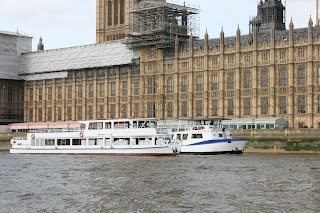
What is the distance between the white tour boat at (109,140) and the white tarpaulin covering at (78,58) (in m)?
38.0

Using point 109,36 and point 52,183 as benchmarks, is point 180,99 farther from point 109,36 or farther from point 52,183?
point 52,183

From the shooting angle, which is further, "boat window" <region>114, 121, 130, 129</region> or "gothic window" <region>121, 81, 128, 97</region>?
"gothic window" <region>121, 81, 128, 97</region>

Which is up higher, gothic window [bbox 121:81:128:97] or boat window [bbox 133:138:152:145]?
gothic window [bbox 121:81:128:97]

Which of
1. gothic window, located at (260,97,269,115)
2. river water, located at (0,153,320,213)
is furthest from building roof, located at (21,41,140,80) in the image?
river water, located at (0,153,320,213)

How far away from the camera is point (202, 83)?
130 metres

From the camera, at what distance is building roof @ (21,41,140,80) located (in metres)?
147

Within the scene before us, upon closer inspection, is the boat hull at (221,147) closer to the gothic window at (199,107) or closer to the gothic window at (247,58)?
the gothic window at (247,58)

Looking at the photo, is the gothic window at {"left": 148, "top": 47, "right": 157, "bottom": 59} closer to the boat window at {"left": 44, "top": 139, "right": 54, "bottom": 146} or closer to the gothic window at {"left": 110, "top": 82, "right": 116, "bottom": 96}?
the gothic window at {"left": 110, "top": 82, "right": 116, "bottom": 96}

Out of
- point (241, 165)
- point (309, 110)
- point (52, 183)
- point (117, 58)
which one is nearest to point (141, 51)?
point (117, 58)

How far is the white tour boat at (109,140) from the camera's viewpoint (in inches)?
3765

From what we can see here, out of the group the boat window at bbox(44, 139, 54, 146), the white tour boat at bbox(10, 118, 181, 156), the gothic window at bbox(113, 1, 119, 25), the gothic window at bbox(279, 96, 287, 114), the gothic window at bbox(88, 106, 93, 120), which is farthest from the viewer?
the gothic window at bbox(113, 1, 119, 25)

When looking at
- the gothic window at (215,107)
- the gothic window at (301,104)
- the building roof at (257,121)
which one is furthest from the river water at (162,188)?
the gothic window at (215,107)

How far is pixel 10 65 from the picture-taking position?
166125 mm

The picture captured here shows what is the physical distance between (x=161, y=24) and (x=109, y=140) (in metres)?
42.3
